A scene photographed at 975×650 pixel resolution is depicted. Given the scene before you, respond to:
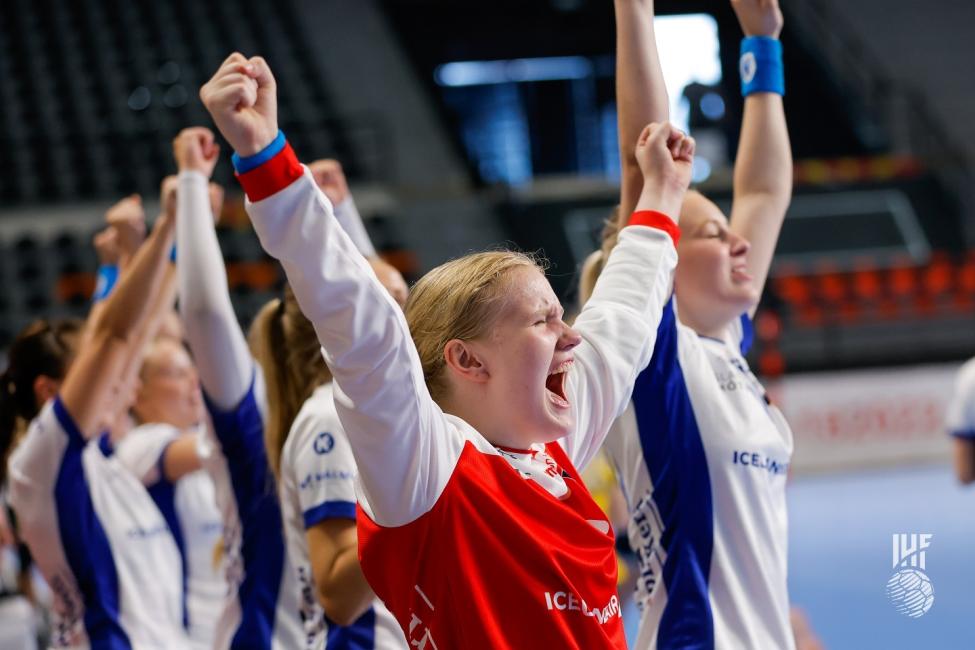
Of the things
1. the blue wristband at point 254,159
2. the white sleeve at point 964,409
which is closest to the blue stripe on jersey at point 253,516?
the blue wristband at point 254,159

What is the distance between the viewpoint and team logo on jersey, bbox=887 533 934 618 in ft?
7.13

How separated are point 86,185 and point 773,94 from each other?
1268 cm

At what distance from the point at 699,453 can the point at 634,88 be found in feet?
2.24

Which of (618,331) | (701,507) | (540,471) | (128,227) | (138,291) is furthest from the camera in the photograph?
(128,227)

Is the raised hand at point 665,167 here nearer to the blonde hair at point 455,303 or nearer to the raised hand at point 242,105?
the blonde hair at point 455,303

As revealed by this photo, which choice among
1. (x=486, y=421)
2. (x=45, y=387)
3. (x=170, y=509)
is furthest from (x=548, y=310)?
(x=170, y=509)

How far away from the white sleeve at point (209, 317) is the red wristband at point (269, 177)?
1.08 m

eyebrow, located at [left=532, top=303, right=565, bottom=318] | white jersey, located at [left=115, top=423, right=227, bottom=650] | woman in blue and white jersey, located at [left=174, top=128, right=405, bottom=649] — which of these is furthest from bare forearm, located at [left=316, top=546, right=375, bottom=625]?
white jersey, located at [left=115, top=423, right=227, bottom=650]

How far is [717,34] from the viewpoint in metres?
18.1

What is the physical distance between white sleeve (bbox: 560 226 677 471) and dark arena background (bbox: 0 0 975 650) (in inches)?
236

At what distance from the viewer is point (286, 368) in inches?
98.1

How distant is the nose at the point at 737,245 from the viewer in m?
2.33

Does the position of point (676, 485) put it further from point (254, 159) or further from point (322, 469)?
point (254, 159)

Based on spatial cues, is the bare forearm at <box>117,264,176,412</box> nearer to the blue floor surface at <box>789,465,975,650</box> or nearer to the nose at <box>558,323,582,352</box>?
the nose at <box>558,323,582,352</box>
